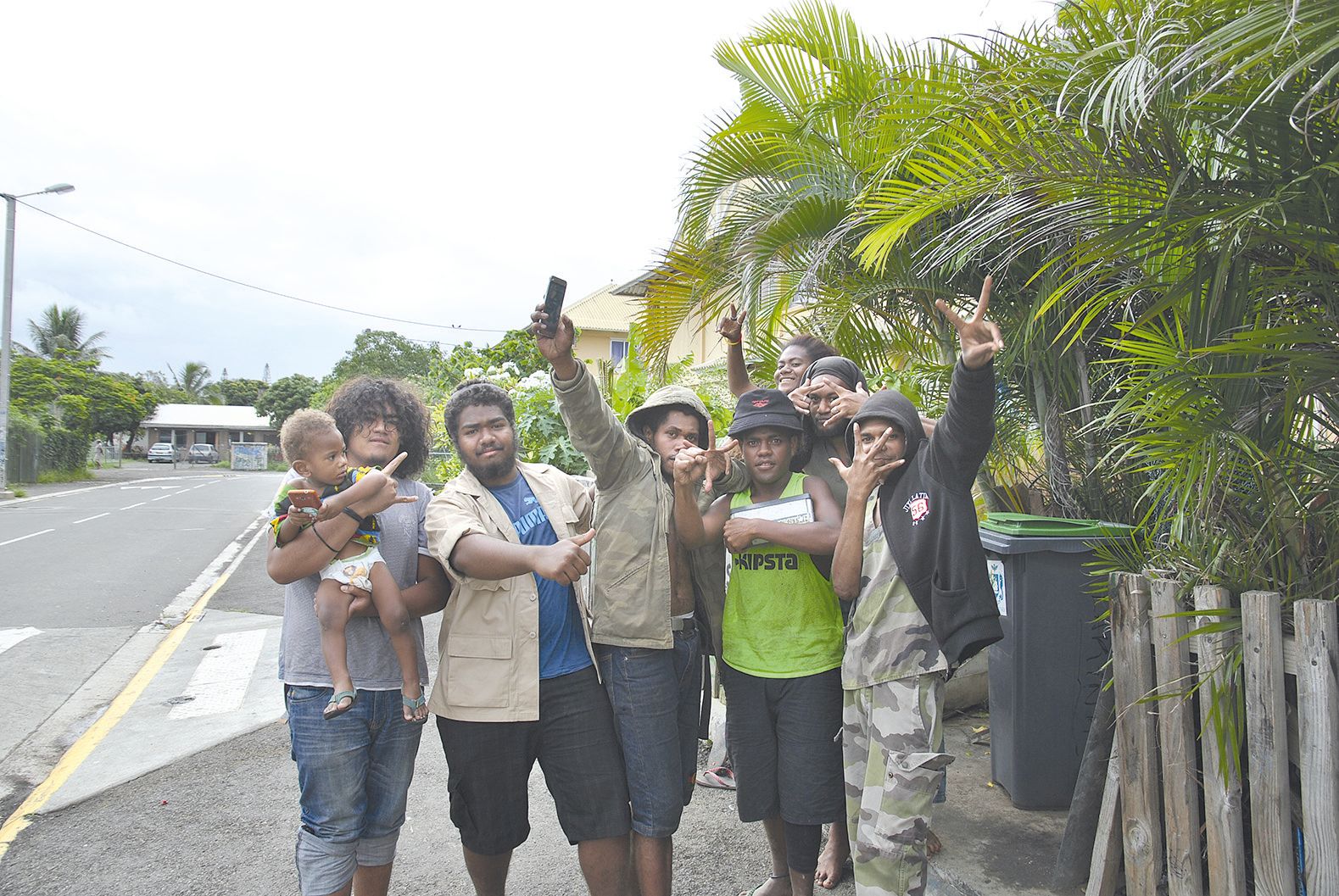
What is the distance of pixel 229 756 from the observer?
4.93 meters

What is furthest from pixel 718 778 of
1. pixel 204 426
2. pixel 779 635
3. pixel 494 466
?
pixel 204 426

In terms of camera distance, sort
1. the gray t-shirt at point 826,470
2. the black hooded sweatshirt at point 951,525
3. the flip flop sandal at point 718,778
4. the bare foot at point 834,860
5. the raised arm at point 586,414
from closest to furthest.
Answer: the black hooded sweatshirt at point 951,525
the raised arm at point 586,414
the gray t-shirt at point 826,470
the bare foot at point 834,860
the flip flop sandal at point 718,778

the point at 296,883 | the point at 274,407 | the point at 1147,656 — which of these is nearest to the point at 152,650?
the point at 296,883

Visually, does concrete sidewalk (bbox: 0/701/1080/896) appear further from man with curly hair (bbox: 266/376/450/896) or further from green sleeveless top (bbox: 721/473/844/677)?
green sleeveless top (bbox: 721/473/844/677)

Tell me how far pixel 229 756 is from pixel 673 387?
365cm

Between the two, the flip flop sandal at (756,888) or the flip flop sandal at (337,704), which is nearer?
the flip flop sandal at (337,704)

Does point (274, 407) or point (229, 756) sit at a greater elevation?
point (274, 407)

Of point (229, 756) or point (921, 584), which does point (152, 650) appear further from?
point (921, 584)

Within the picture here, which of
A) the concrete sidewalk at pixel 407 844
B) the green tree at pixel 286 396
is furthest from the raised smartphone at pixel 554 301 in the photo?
the green tree at pixel 286 396

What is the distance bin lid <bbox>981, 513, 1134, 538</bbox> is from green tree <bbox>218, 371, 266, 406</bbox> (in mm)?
93302

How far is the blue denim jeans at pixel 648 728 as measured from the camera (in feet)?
9.20

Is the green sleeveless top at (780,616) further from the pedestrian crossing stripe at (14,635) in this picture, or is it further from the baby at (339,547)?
the pedestrian crossing stripe at (14,635)

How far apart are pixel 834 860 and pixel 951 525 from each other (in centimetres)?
161

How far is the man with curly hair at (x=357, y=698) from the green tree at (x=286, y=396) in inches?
2407
